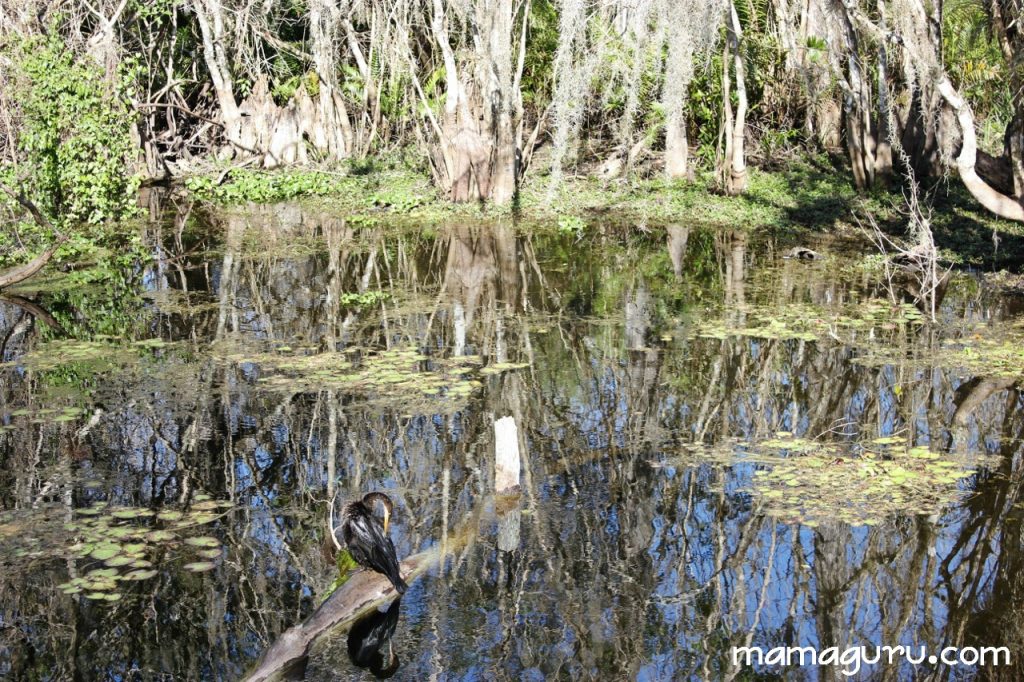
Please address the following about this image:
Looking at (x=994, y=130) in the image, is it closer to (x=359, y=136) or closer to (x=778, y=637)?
(x=359, y=136)

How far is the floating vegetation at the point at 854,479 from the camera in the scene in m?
8.17

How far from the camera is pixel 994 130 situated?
2162 centimetres

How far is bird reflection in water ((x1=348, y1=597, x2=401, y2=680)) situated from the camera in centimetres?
640

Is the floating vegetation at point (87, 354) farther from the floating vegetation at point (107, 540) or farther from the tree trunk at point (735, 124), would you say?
the tree trunk at point (735, 124)

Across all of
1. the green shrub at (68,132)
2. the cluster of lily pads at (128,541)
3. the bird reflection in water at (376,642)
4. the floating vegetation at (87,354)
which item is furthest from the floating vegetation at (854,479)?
the green shrub at (68,132)

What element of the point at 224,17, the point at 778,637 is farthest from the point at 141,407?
the point at 224,17

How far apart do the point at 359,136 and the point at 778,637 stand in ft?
66.0

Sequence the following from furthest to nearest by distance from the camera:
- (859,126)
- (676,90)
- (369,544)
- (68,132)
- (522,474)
→ (859,126) < (676,90) < (68,132) < (522,474) < (369,544)

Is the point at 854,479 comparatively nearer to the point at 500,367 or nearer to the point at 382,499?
the point at 382,499

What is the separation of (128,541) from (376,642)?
2.17 metres

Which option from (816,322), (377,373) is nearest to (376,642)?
→ (377,373)

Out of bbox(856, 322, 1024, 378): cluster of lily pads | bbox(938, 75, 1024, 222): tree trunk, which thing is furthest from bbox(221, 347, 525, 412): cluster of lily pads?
bbox(938, 75, 1024, 222): tree trunk

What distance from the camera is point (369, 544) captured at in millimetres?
6988

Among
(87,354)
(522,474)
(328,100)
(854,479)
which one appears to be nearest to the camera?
(854,479)
